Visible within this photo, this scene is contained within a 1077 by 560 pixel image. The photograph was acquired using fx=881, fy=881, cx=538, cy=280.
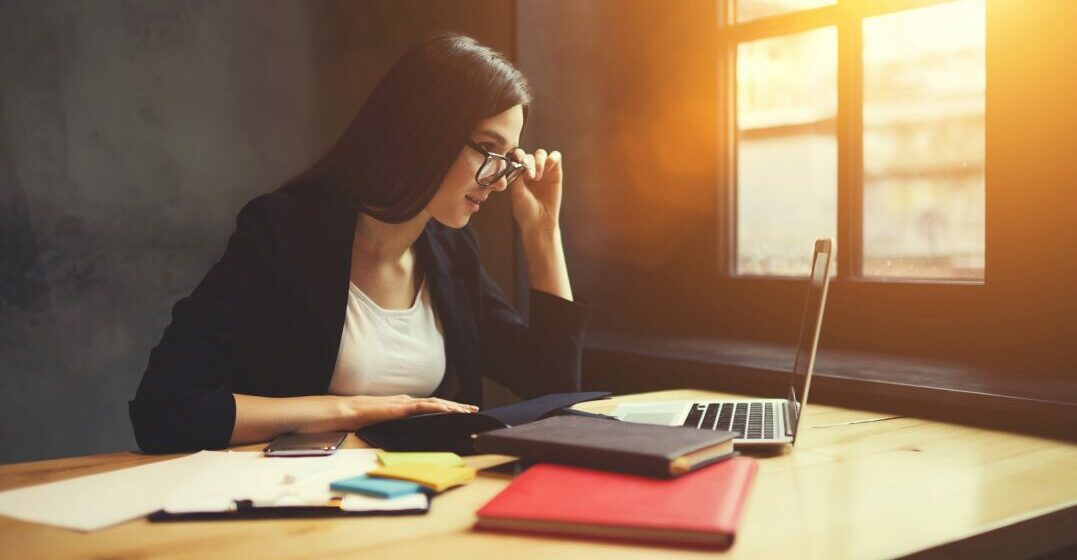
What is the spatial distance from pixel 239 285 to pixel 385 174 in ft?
1.12

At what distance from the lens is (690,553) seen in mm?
748

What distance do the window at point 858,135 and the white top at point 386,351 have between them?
1.10 metres

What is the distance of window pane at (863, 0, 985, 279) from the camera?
1.98 m

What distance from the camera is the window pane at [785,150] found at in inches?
90.1

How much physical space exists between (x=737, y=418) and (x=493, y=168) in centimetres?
65

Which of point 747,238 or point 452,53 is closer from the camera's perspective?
point 452,53

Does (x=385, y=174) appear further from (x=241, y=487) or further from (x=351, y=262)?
(x=241, y=487)

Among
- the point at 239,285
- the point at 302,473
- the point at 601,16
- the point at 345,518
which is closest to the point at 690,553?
the point at 345,518

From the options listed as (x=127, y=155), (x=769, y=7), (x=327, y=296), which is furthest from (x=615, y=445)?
(x=127, y=155)

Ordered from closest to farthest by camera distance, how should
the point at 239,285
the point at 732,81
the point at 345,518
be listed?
the point at 345,518, the point at 239,285, the point at 732,81

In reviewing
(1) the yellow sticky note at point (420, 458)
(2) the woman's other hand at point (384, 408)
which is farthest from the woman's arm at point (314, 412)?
(1) the yellow sticky note at point (420, 458)

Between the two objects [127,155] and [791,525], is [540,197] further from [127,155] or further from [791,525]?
[127,155]

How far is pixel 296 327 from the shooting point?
158 centimetres

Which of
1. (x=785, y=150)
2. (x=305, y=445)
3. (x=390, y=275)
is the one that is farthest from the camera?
(x=785, y=150)
